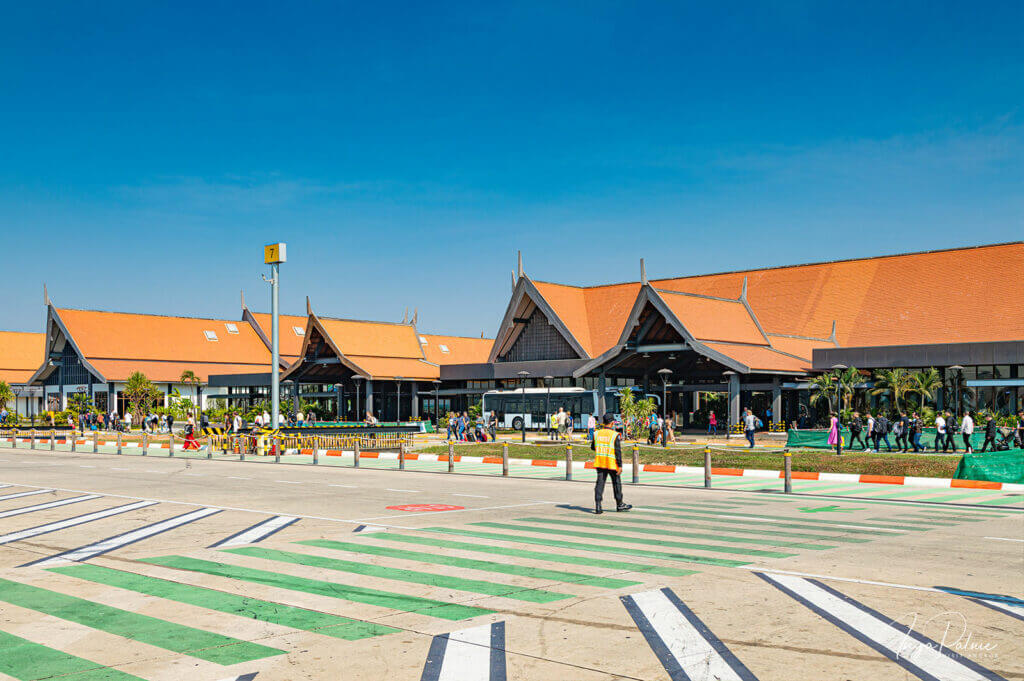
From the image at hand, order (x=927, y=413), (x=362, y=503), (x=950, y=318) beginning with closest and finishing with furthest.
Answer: (x=362, y=503), (x=927, y=413), (x=950, y=318)

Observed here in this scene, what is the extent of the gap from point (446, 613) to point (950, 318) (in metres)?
49.9

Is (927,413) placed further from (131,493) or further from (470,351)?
(470,351)

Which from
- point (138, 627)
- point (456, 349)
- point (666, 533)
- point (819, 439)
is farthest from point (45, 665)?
point (456, 349)

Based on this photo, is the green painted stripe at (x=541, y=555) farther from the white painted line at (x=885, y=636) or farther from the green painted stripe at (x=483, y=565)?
the white painted line at (x=885, y=636)

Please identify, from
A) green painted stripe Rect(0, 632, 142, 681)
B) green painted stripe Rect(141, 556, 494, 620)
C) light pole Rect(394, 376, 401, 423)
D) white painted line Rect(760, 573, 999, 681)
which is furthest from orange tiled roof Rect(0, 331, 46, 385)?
white painted line Rect(760, 573, 999, 681)

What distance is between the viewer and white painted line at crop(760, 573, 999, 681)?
6.70 m

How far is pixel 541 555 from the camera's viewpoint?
1183cm

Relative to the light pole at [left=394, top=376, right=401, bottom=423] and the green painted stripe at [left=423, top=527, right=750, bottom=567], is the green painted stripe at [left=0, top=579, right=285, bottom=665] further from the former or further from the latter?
the light pole at [left=394, top=376, right=401, bottom=423]

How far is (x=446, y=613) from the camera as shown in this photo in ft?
28.1

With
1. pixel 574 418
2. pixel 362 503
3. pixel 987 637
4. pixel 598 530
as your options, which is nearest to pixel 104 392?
pixel 574 418

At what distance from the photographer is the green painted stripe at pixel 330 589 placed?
8688 millimetres

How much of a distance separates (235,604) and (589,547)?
509 cm

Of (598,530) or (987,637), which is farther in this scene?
(598,530)

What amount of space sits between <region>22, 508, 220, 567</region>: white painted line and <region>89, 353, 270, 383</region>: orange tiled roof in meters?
56.1
